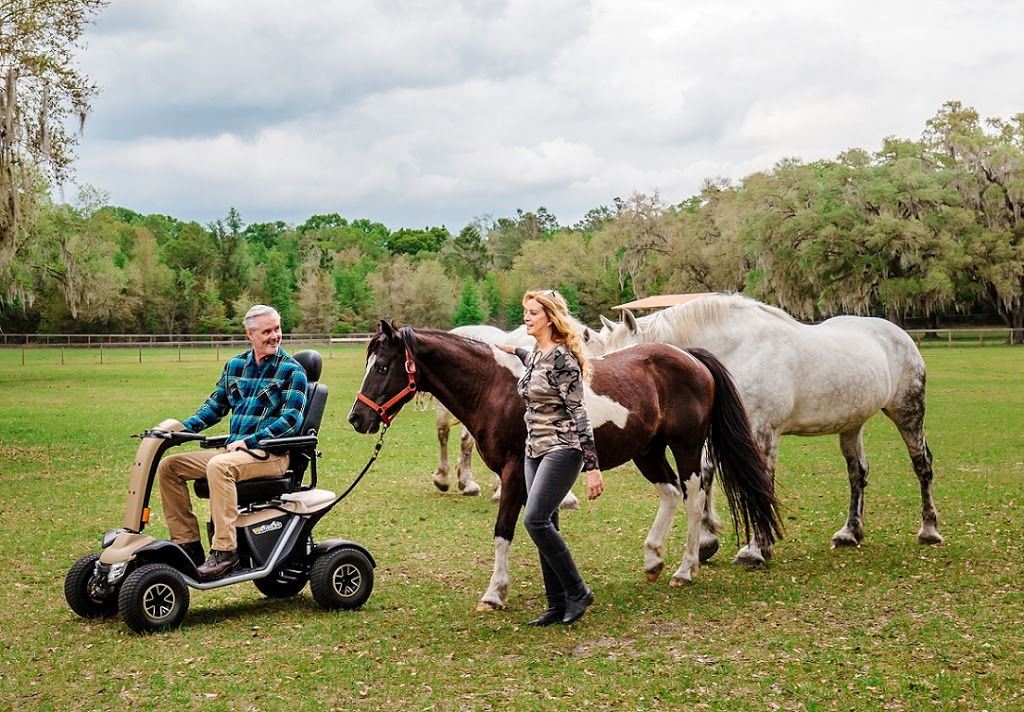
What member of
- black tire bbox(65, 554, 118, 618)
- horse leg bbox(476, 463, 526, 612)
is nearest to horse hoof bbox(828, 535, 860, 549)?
horse leg bbox(476, 463, 526, 612)

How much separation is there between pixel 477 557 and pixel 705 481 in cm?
188

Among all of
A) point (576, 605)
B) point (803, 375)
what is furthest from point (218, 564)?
point (803, 375)

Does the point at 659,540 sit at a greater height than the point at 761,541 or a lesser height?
greater

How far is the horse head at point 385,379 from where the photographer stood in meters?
5.61

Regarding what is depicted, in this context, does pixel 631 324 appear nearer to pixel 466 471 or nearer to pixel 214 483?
pixel 466 471

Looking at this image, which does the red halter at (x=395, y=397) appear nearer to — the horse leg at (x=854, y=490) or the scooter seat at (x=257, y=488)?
the scooter seat at (x=257, y=488)

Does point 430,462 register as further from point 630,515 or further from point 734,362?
point 734,362

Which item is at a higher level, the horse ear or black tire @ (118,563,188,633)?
the horse ear

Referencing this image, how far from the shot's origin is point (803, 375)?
279 inches

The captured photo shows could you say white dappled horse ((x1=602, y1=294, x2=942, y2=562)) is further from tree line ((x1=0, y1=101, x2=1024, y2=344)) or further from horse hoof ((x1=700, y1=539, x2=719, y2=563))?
tree line ((x1=0, y1=101, x2=1024, y2=344))

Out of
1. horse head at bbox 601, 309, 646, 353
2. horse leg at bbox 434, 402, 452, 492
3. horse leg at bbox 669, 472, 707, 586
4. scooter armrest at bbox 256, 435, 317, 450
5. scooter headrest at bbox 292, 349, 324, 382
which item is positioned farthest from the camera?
horse leg at bbox 434, 402, 452, 492

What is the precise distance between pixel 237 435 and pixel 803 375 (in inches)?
168

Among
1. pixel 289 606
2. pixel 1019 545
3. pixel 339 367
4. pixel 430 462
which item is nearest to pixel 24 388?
pixel 339 367

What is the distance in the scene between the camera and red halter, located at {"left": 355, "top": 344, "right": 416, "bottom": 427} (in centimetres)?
561
